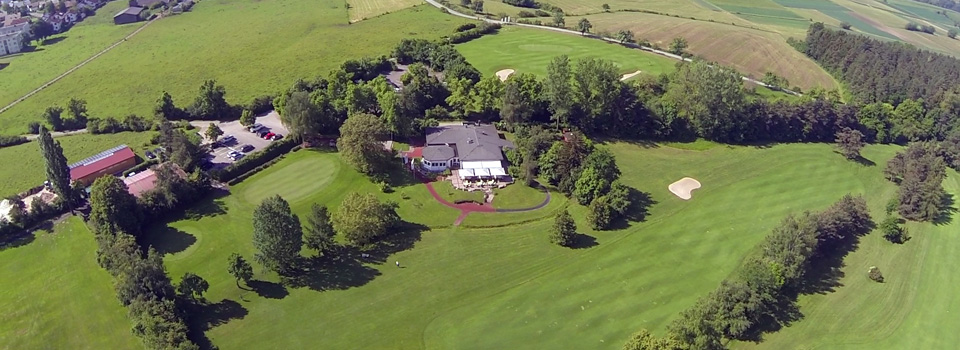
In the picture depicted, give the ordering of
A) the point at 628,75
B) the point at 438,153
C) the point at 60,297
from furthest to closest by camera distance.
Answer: the point at 628,75 < the point at 438,153 < the point at 60,297

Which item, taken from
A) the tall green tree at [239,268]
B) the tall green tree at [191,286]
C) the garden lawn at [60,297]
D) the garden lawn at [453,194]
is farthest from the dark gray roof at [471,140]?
the garden lawn at [60,297]

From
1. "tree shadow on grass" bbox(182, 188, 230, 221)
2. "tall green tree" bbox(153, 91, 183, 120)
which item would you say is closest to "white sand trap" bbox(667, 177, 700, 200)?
"tree shadow on grass" bbox(182, 188, 230, 221)

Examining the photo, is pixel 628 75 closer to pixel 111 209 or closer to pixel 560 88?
pixel 560 88

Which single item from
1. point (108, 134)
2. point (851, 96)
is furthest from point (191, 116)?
point (851, 96)

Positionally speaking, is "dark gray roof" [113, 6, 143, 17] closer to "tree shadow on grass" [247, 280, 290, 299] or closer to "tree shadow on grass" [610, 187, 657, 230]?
"tree shadow on grass" [247, 280, 290, 299]

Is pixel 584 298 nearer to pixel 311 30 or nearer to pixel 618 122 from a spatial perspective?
pixel 618 122

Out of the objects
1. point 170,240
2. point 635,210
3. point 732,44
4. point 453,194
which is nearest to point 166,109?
point 170,240

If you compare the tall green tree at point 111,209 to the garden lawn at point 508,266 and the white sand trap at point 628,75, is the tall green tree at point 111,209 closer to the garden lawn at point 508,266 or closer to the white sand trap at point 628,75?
the garden lawn at point 508,266
